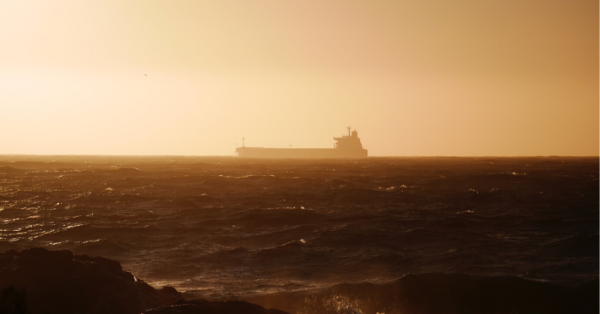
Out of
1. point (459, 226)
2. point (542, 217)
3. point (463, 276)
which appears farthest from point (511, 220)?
point (463, 276)

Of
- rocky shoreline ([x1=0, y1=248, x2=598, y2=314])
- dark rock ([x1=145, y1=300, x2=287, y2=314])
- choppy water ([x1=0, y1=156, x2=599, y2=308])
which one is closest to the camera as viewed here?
dark rock ([x1=145, y1=300, x2=287, y2=314])

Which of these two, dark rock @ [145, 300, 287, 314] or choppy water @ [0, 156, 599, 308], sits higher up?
dark rock @ [145, 300, 287, 314]

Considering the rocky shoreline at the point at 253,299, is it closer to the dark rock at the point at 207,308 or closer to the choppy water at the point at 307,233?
the dark rock at the point at 207,308

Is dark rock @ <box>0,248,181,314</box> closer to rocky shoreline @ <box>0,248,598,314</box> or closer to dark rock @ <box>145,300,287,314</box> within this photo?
rocky shoreline @ <box>0,248,598,314</box>

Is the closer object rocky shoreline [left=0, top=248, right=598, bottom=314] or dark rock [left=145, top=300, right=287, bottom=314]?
dark rock [left=145, top=300, right=287, bottom=314]

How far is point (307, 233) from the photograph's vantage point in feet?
69.8

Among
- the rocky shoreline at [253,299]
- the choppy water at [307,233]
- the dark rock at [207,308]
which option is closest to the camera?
the dark rock at [207,308]

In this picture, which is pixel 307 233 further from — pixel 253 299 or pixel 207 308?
pixel 207 308

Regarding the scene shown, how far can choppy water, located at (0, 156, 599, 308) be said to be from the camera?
15.1m

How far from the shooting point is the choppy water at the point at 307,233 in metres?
15.1

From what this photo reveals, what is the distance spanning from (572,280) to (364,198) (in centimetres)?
1895

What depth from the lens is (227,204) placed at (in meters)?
30.3

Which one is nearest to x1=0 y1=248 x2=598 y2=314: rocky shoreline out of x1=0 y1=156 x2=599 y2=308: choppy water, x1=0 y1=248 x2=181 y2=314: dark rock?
x1=0 y1=248 x2=181 y2=314: dark rock

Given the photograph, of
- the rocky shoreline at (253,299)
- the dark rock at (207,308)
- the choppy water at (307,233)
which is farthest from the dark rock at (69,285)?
the choppy water at (307,233)
